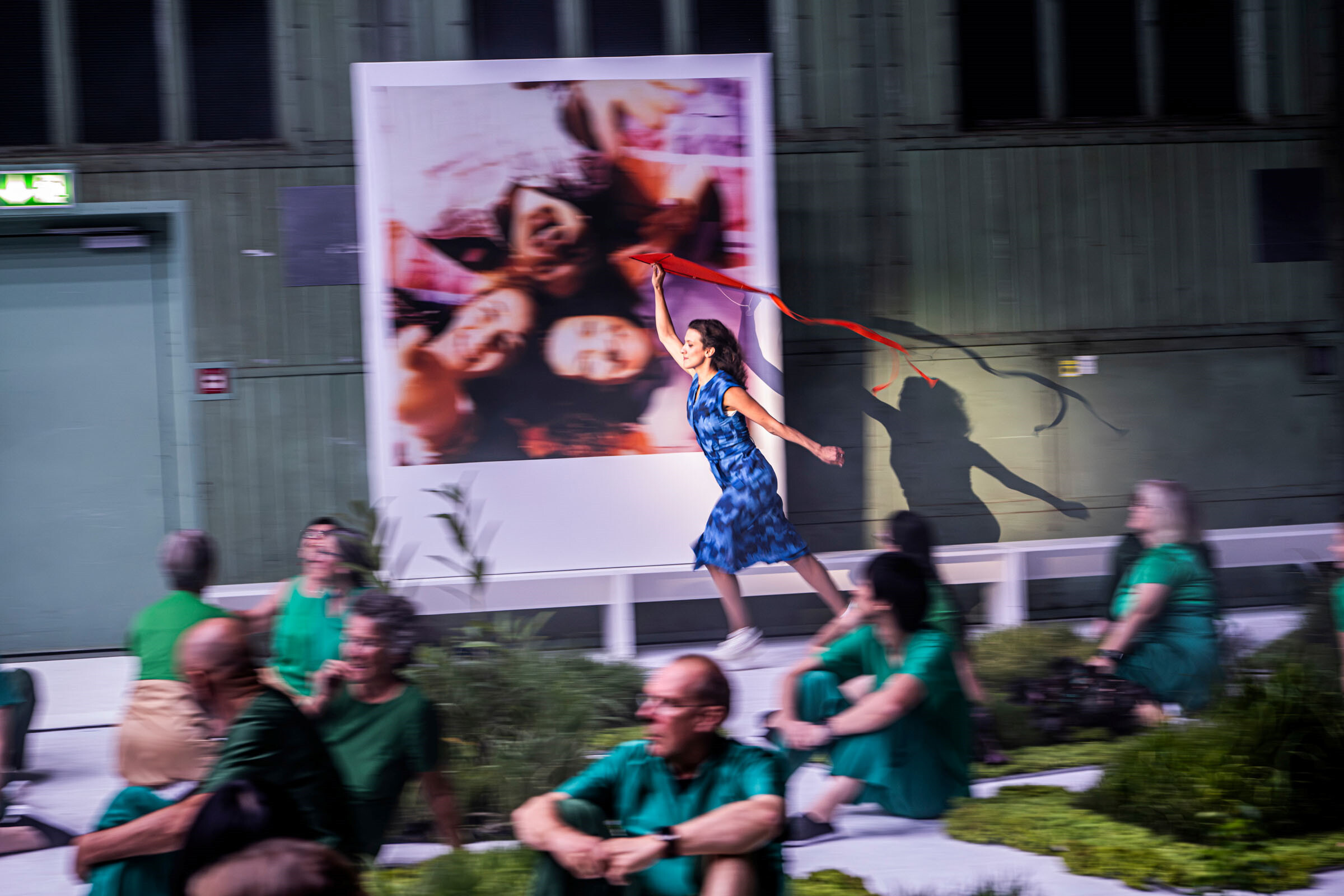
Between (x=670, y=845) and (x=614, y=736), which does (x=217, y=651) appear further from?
(x=614, y=736)

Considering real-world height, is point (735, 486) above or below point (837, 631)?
above

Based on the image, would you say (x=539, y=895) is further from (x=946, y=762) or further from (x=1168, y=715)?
(x=1168, y=715)

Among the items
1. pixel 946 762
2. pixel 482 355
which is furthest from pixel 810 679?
pixel 482 355

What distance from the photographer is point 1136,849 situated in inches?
162

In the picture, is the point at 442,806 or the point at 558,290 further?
the point at 558,290

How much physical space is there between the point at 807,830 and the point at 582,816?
1.67 m

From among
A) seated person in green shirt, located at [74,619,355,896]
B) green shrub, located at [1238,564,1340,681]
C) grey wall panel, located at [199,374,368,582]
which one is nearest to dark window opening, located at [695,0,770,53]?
grey wall panel, located at [199,374,368,582]

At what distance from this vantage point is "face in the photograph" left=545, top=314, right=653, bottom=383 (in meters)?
7.95

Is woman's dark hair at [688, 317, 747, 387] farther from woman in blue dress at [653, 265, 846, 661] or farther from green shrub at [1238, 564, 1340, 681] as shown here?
green shrub at [1238, 564, 1340, 681]

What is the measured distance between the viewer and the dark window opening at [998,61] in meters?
8.88

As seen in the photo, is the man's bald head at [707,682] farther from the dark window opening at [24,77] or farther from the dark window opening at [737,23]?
the dark window opening at [24,77]

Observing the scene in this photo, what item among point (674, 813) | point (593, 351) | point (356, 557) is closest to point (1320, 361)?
point (593, 351)

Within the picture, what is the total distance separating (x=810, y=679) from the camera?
4480mm

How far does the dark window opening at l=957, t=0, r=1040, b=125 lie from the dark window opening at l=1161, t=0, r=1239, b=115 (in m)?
1.09
